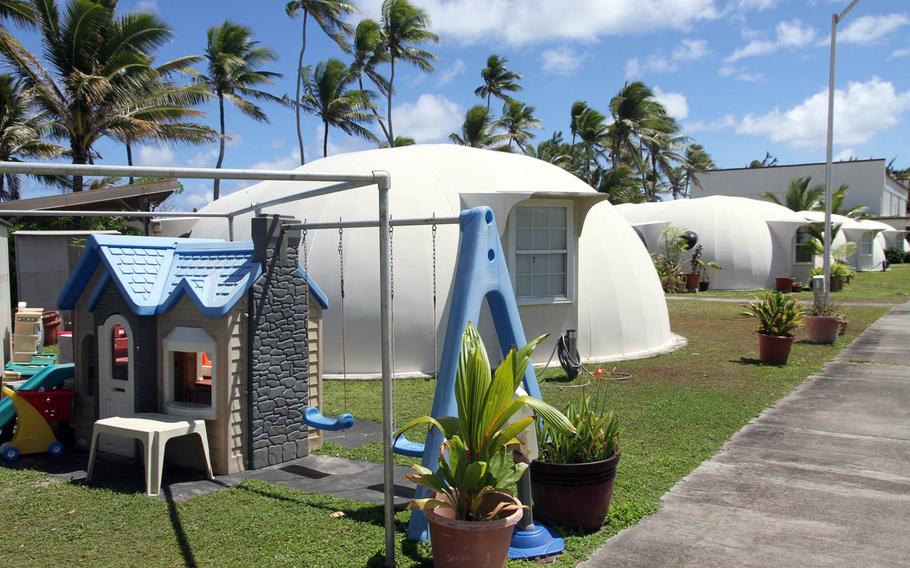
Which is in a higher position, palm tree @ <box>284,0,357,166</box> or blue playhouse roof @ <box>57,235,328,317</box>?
palm tree @ <box>284,0,357,166</box>

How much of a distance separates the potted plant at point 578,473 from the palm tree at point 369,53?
36.4m

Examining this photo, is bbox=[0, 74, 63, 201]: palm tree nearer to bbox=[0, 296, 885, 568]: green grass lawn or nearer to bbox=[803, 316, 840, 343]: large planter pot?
bbox=[0, 296, 885, 568]: green grass lawn

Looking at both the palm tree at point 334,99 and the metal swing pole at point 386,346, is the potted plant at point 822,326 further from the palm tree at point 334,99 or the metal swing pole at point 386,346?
the palm tree at point 334,99

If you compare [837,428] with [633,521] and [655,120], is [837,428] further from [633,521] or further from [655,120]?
[655,120]

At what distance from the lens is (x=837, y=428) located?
28.6 feet

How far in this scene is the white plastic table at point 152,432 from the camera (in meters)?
6.51

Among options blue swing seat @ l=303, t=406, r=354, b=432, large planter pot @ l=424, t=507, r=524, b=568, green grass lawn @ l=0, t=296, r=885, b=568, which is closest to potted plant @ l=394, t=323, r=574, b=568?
large planter pot @ l=424, t=507, r=524, b=568

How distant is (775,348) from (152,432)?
10.8 metres

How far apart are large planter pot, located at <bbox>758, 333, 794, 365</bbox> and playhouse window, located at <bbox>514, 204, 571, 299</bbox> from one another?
12.5ft

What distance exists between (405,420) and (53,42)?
17.3 meters

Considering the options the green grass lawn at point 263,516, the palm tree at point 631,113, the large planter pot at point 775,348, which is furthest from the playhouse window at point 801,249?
the green grass lawn at point 263,516

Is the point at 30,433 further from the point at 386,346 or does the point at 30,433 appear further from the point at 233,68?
the point at 233,68

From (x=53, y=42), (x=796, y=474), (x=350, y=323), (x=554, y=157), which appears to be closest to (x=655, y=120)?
(x=554, y=157)

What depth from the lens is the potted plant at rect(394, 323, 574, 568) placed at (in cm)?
447
